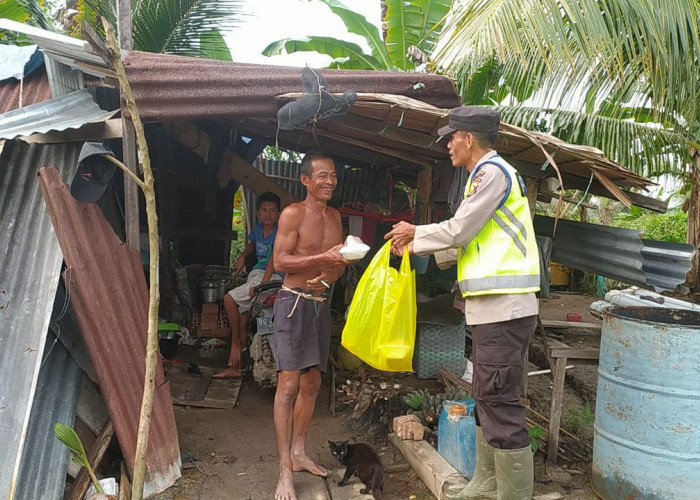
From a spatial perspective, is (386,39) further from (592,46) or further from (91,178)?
(91,178)

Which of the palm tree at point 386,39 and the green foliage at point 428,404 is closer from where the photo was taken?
the green foliage at point 428,404

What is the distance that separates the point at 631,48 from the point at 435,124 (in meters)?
2.52

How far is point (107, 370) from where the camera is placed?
2.84 metres

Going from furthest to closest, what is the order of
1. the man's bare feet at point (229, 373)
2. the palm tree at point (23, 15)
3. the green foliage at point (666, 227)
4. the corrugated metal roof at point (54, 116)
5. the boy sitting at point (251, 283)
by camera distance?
the green foliage at point (666, 227)
the palm tree at point (23, 15)
the boy sitting at point (251, 283)
the man's bare feet at point (229, 373)
the corrugated metal roof at point (54, 116)

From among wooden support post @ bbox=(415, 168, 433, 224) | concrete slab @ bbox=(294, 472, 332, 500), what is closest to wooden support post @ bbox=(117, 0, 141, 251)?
concrete slab @ bbox=(294, 472, 332, 500)

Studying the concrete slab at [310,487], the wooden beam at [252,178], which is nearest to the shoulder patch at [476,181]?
the concrete slab at [310,487]

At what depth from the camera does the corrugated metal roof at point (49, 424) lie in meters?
2.44

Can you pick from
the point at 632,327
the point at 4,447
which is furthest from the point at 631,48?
the point at 4,447

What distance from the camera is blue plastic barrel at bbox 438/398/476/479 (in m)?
3.11

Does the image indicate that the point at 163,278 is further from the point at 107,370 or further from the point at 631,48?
the point at 631,48

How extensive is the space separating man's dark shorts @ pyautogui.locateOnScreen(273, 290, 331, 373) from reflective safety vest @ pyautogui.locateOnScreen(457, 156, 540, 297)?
116 cm

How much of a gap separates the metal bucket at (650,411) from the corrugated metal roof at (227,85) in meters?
2.03

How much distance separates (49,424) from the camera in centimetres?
263

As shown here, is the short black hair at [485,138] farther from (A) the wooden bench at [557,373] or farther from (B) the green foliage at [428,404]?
(B) the green foliage at [428,404]
